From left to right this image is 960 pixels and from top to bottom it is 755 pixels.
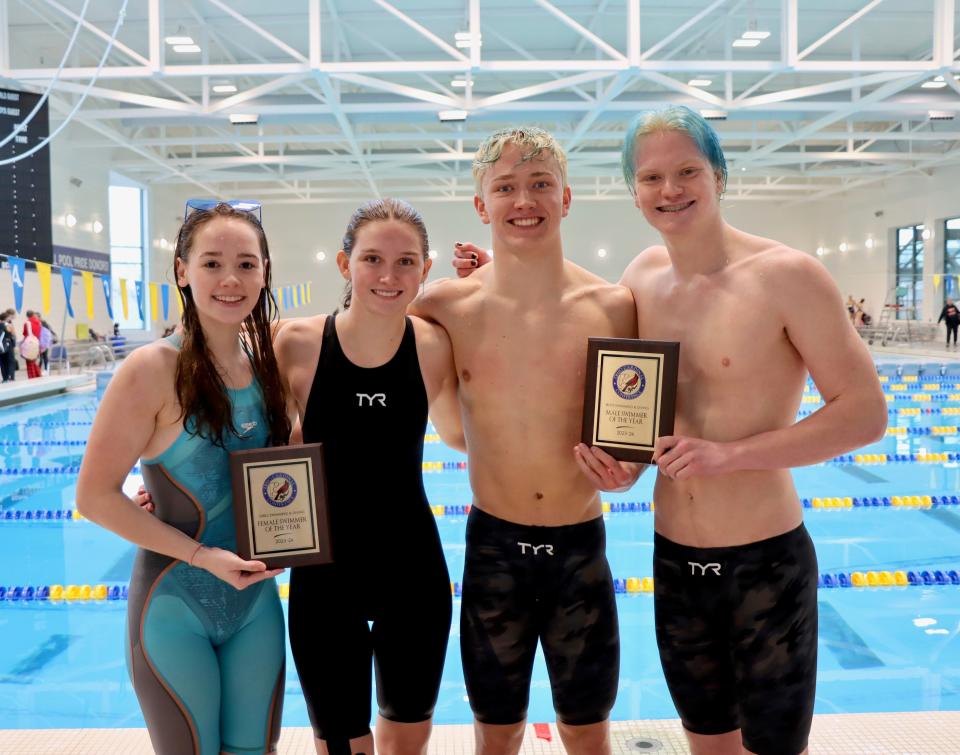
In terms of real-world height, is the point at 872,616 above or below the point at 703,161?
below

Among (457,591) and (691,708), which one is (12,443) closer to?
(457,591)

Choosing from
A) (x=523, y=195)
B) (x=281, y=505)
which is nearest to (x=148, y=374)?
(x=281, y=505)

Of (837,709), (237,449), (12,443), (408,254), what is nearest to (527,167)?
(408,254)

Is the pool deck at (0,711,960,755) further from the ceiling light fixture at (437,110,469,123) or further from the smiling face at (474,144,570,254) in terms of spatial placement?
the ceiling light fixture at (437,110,469,123)

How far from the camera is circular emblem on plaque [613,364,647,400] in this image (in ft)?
5.81

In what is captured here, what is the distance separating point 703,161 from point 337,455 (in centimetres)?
114

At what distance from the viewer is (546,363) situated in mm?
2088

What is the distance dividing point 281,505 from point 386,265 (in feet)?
2.09

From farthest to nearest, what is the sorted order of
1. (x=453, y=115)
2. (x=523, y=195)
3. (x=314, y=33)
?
(x=453, y=115), (x=314, y=33), (x=523, y=195)

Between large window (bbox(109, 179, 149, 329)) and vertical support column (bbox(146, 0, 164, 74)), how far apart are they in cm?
1258

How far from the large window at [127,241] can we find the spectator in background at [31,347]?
7.28 m

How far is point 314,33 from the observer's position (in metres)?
9.56

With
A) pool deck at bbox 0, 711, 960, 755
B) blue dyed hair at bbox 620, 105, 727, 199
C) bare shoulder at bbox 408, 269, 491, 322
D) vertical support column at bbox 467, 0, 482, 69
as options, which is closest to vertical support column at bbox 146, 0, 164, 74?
vertical support column at bbox 467, 0, 482, 69

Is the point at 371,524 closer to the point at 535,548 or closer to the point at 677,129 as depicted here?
the point at 535,548
